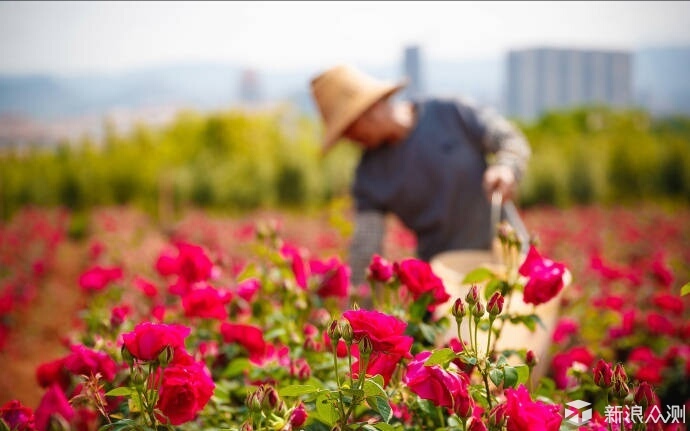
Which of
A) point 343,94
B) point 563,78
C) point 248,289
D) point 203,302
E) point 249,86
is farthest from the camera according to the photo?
point 249,86

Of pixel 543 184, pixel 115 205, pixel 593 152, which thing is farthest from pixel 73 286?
pixel 593 152

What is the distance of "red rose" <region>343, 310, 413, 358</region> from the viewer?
778 millimetres

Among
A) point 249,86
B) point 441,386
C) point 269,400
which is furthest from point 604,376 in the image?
point 249,86

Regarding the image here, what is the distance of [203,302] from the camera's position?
1320 millimetres

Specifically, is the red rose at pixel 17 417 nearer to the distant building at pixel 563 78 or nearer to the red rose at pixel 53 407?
the red rose at pixel 53 407

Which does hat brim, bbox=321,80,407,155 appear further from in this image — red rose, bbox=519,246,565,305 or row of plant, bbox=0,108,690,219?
row of plant, bbox=0,108,690,219

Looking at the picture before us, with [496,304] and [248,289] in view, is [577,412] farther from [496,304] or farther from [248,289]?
[248,289]

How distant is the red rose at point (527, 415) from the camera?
76 cm

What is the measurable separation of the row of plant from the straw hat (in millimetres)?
5279

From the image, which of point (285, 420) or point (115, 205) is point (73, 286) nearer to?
point (115, 205)

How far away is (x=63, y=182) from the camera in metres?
7.41

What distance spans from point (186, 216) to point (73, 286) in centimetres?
219

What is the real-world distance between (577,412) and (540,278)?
21cm

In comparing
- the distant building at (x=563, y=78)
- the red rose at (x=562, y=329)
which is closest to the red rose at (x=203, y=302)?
the red rose at (x=562, y=329)
